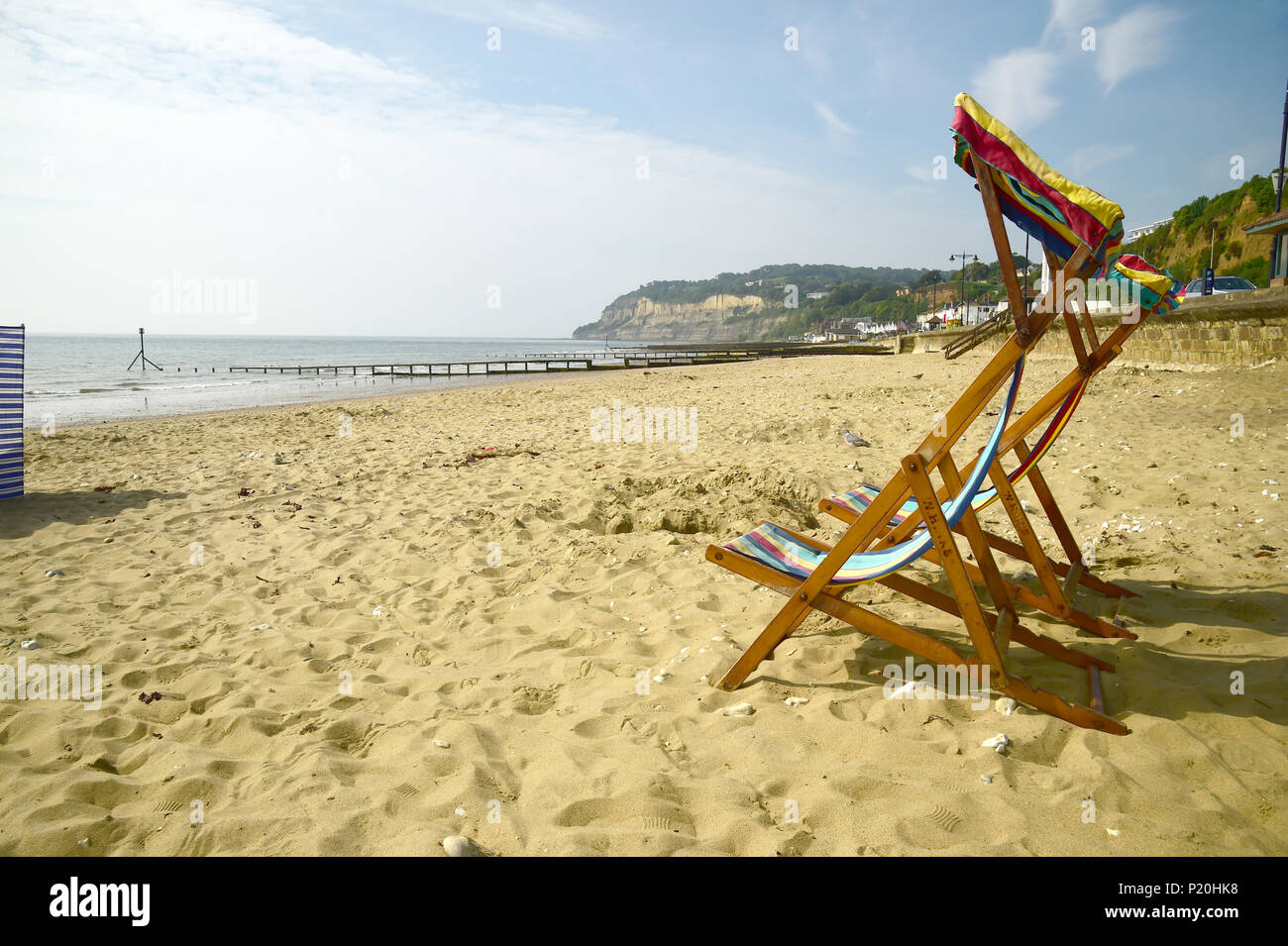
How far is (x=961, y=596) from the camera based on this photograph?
99.3 inches

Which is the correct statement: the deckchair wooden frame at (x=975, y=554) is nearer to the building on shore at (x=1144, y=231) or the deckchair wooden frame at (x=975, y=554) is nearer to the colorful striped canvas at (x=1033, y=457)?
the colorful striped canvas at (x=1033, y=457)

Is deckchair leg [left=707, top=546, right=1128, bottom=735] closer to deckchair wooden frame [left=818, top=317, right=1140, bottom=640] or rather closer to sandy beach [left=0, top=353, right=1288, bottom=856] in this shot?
sandy beach [left=0, top=353, right=1288, bottom=856]

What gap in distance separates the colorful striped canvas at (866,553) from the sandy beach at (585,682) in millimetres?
427

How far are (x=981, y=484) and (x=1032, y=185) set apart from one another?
102cm

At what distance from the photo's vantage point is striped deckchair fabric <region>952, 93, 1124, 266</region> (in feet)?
7.56

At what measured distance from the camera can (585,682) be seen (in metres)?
3.08

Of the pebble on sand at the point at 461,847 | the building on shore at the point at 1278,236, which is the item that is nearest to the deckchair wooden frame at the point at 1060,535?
the pebble on sand at the point at 461,847

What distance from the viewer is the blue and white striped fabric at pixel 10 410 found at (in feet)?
19.8

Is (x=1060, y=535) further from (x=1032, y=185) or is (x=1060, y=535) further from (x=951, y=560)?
(x=1032, y=185)

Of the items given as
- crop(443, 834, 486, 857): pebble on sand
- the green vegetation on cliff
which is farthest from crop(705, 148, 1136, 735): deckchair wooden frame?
the green vegetation on cliff

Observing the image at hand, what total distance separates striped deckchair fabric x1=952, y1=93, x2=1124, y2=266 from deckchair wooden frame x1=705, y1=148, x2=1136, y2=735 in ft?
0.20
